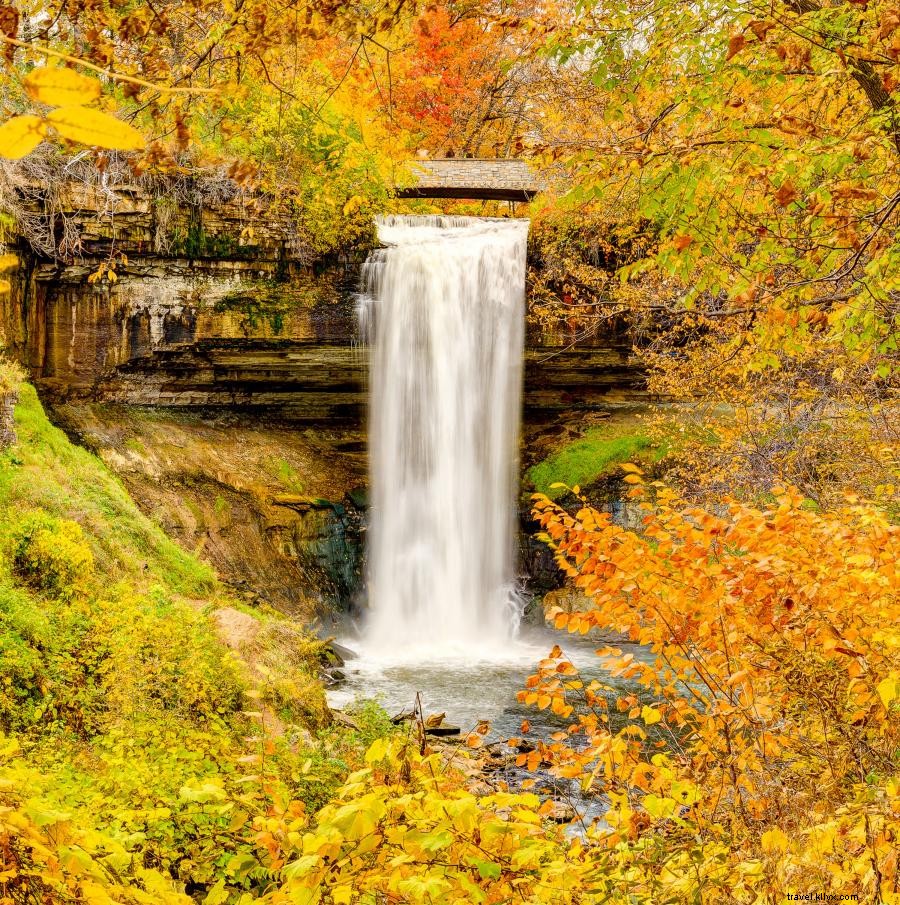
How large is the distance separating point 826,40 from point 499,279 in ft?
33.4

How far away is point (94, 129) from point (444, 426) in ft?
45.5

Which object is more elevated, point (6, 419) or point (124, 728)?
point (6, 419)

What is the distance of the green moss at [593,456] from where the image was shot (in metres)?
14.6

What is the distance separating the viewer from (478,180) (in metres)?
13.7

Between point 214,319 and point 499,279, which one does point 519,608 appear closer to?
point 499,279

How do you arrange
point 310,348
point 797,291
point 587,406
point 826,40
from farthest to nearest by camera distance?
point 587,406
point 310,348
point 797,291
point 826,40

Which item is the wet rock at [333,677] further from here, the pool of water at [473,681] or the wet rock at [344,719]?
the wet rock at [344,719]

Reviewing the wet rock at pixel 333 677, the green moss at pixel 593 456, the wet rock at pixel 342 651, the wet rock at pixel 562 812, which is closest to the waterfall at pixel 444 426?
the green moss at pixel 593 456

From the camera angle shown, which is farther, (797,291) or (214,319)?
(214,319)

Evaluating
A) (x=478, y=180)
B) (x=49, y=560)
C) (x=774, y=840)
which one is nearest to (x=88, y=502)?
(x=49, y=560)

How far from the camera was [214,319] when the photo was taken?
12.8 m

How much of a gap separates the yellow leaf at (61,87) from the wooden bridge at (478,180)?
13.3 meters

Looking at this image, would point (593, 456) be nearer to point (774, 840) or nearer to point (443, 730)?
point (443, 730)

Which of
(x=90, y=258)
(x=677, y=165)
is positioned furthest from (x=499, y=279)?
(x=677, y=165)
